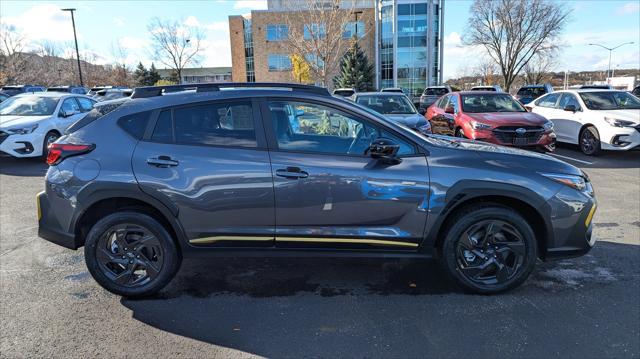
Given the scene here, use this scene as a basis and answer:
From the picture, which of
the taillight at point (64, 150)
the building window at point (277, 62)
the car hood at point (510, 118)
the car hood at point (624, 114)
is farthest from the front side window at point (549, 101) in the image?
the building window at point (277, 62)

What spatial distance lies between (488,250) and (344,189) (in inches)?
52.8

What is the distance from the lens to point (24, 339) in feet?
10.1

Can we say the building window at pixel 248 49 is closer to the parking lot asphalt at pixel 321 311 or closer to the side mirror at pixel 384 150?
the parking lot asphalt at pixel 321 311

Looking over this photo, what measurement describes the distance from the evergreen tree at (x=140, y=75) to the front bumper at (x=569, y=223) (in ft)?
185

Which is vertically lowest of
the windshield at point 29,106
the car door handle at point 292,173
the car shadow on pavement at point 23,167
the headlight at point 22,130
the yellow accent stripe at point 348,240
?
the car shadow on pavement at point 23,167

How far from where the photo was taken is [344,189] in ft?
11.2

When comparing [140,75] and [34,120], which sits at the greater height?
[140,75]

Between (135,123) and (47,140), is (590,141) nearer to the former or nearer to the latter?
(135,123)

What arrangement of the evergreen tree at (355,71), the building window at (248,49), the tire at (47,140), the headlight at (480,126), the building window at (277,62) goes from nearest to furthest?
the headlight at (480,126)
the tire at (47,140)
the evergreen tree at (355,71)
the building window at (277,62)
the building window at (248,49)

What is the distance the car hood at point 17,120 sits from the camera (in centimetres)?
970

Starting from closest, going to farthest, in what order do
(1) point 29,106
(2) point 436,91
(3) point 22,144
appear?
(3) point 22,144
(1) point 29,106
(2) point 436,91

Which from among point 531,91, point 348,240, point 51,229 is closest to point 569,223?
point 348,240

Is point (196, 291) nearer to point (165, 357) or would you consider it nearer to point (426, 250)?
point (165, 357)

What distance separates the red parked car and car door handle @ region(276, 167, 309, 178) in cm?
685
